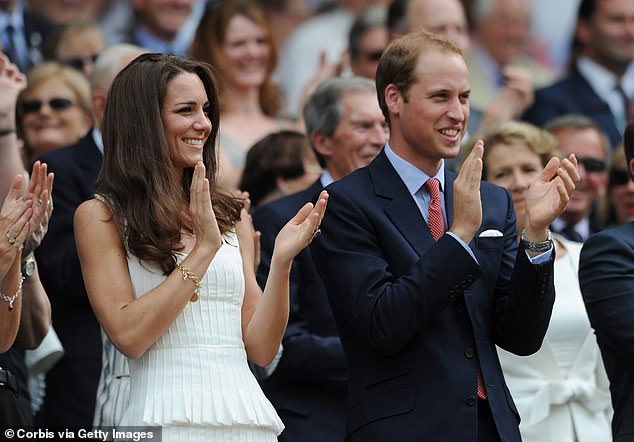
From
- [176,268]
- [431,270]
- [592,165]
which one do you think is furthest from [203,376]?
[592,165]

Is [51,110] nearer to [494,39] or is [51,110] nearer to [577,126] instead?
[577,126]

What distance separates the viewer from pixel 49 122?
793 centimetres

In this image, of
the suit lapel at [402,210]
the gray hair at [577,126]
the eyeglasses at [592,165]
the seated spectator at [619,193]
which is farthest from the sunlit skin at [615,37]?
the suit lapel at [402,210]

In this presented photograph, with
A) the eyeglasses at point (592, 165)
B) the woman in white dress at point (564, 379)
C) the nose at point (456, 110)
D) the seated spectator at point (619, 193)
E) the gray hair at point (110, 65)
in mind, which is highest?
the gray hair at point (110, 65)

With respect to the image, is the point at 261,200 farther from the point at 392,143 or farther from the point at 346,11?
the point at 346,11

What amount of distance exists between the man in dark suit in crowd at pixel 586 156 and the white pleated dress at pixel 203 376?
11.8ft

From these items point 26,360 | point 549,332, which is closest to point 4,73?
point 26,360

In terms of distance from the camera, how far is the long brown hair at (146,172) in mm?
4977

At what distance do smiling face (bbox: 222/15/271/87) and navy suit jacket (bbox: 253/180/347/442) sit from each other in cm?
257

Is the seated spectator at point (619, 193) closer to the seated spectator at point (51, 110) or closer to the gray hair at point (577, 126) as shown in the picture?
the gray hair at point (577, 126)

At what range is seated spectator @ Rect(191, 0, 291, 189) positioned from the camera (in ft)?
28.8

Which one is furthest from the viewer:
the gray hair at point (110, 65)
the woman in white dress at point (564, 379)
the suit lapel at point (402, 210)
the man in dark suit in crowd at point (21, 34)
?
the man in dark suit in crowd at point (21, 34)

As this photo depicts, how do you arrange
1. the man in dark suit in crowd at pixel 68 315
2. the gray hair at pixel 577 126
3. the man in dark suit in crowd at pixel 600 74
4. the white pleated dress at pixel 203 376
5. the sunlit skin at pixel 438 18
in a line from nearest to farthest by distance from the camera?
the white pleated dress at pixel 203 376 < the man in dark suit in crowd at pixel 68 315 < the gray hair at pixel 577 126 < the sunlit skin at pixel 438 18 < the man in dark suit in crowd at pixel 600 74

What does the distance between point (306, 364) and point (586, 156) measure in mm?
3087
